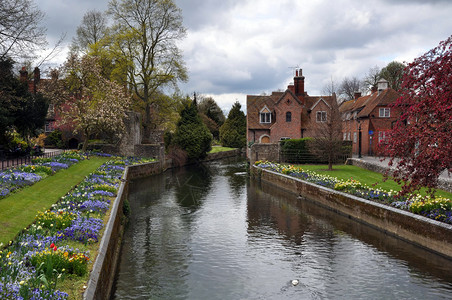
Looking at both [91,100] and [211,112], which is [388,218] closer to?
[91,100]

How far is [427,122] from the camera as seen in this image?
11.6m

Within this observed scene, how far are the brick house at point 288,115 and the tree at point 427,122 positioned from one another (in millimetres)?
36232

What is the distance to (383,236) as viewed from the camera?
1545 centimetres

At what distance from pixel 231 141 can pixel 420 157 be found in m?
64.6

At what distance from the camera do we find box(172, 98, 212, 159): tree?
46094mm

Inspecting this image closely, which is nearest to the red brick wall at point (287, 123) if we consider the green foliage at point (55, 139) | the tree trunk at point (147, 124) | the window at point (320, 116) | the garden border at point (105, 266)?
the window at point (320, 116)

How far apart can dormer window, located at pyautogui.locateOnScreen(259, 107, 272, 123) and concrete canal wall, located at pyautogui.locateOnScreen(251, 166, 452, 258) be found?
28.2 meters

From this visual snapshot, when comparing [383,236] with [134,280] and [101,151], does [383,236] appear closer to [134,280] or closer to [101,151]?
[134,280]

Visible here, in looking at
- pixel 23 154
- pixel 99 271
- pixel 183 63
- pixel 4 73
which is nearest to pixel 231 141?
→ pixel 183 63

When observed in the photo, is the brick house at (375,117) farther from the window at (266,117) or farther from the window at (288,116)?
the window at (266,117)

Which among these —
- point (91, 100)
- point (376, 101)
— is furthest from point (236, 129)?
point (91, 100)

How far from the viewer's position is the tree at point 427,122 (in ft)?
35.3

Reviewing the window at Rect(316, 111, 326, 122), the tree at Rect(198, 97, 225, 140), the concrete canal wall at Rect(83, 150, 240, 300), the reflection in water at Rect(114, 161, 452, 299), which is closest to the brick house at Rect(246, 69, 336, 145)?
the window at Rect(316, 111, 326, 122)

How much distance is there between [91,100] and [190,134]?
39.6ft
